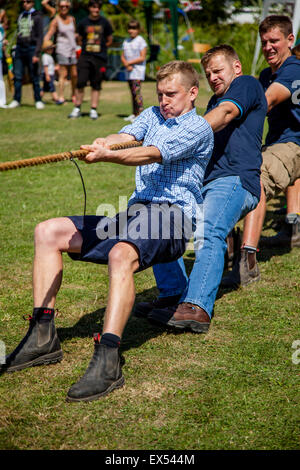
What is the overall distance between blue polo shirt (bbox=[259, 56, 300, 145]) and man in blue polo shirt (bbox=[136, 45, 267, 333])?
903 mm

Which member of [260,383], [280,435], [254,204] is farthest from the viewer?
[254,204]

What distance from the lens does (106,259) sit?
317 centimetres

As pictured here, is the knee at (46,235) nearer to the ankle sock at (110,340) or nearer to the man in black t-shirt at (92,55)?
the ankle sock at (110,340)

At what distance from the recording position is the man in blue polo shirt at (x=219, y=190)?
360 cm

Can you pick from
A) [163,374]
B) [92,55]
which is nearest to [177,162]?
[163,374]

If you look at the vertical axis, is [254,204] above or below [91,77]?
above

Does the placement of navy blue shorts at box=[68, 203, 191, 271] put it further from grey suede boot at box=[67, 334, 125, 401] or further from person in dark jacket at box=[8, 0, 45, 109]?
person in dark jacket at box=[8, 0, 45, 109]

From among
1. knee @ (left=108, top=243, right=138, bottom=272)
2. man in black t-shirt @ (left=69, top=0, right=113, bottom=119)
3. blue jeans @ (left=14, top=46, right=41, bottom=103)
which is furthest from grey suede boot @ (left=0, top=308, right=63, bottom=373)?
blue jeans @ (left=14, top=46, right=41, bottom=103)

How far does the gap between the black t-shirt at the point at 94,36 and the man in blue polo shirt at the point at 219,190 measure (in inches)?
331

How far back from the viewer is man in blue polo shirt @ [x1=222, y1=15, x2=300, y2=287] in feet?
14.5

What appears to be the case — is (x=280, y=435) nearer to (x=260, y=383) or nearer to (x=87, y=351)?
(x=260, y=383)
